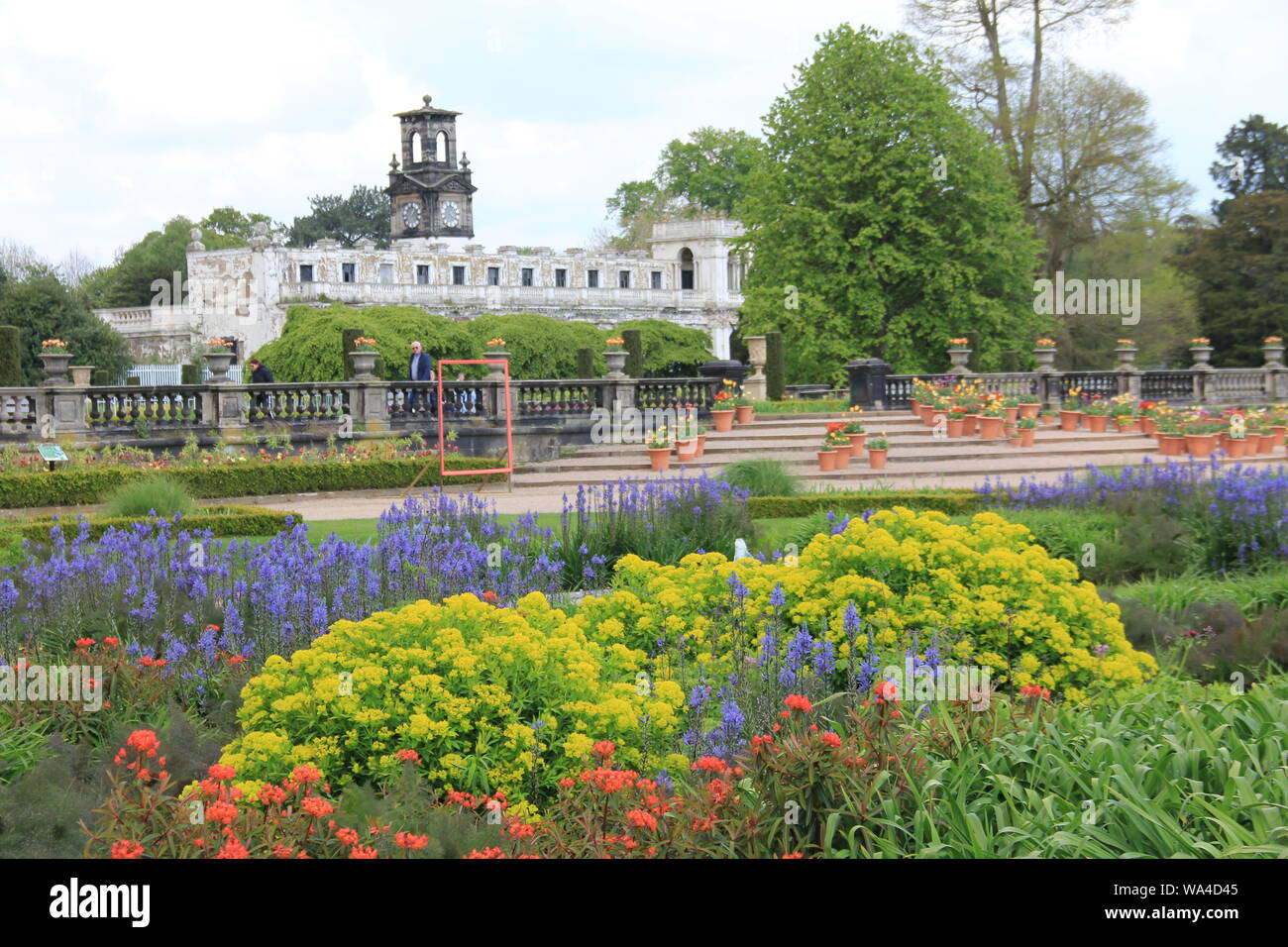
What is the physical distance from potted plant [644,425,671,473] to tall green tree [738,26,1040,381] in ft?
44.1

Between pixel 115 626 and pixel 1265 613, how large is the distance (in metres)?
6.10

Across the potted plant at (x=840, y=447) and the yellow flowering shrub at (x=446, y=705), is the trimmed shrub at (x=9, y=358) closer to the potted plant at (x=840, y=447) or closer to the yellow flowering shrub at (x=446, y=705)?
the potted plant at (x=840, y=447)

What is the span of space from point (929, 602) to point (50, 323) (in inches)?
1842

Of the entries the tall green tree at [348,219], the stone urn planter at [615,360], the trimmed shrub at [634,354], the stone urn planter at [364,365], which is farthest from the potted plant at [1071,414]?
the tall green tree at [348,219]

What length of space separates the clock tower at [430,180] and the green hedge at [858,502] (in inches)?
3017

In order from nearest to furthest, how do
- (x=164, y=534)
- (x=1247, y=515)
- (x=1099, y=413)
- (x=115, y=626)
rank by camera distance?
(x=115, y=626), (x=164, y=534), (x=1247, y=515), (x=1099, y=413)

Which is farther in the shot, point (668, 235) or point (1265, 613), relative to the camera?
point (668, 235)

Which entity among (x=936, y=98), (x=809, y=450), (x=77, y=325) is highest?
(x=936, y=98)

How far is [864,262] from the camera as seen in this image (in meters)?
35.2

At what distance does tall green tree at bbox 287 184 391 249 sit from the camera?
3846 inches

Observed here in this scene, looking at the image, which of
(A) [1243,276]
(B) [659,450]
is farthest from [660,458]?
(A) [1243,276]

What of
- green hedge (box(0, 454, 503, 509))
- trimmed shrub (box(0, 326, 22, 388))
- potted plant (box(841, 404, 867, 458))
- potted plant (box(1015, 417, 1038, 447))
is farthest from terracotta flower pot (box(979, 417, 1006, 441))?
trimmed shrub (box(0, 326, 22, 388))
